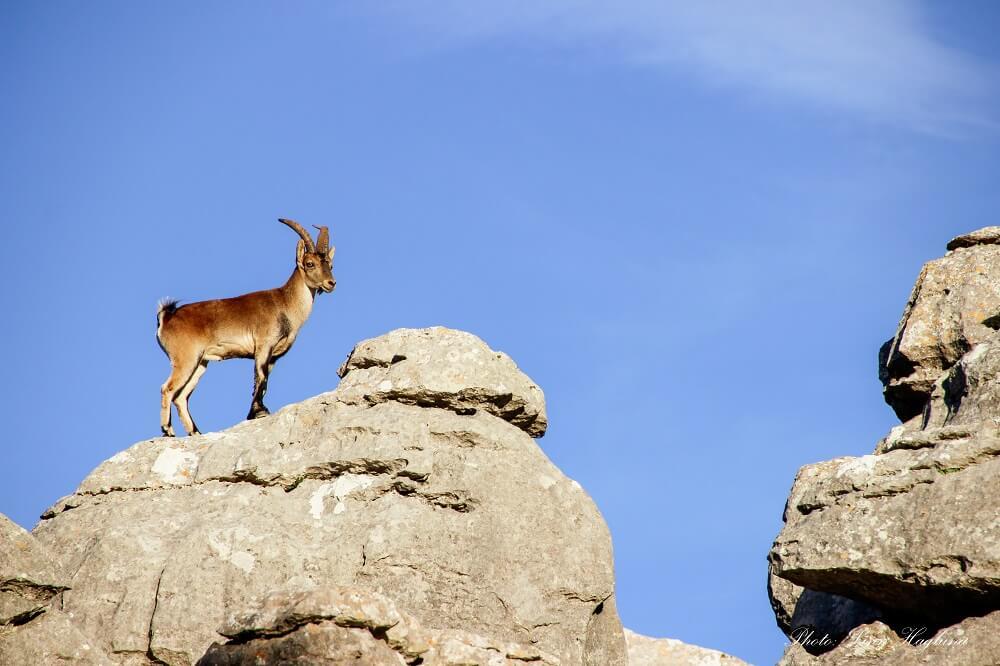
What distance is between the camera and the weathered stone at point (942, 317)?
42.4 feet

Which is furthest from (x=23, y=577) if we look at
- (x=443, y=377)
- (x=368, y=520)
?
(x=443, y=377)

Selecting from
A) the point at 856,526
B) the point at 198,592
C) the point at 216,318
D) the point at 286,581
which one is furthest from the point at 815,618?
the point at 216,318

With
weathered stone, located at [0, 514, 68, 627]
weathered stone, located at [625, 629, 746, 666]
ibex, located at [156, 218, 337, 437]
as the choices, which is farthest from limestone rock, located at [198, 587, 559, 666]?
ibex, located at [156, 218, 337, 437]

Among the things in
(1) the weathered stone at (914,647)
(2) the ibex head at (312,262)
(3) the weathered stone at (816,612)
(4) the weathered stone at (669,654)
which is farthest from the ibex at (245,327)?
(1) the weathered stone at (914,647)

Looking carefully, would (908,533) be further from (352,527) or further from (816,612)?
(352,527)

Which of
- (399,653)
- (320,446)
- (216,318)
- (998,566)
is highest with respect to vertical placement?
(216,318)

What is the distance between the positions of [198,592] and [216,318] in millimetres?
7339

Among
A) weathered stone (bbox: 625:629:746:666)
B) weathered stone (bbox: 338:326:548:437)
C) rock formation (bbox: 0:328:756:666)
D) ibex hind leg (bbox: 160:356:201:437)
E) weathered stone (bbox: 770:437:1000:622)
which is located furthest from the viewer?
ibex hind leg (bbox: 160:356:201:437)

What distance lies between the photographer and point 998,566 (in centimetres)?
987

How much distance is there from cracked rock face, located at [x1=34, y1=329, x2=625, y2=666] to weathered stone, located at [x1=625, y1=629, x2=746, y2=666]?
1.97m

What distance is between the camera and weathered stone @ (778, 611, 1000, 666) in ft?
32.2

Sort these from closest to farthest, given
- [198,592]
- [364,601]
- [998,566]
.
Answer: [364,601] < [998,566] < [198,592]

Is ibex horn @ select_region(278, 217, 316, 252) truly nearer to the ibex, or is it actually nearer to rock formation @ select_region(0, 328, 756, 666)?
the ibex

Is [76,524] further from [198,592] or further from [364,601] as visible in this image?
[364,601]
